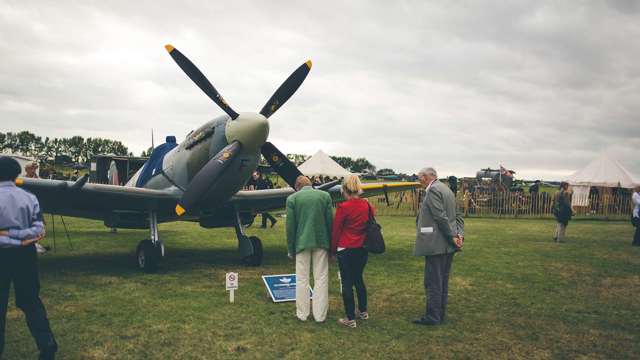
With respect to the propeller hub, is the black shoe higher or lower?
lower

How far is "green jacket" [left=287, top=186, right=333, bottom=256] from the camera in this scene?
562 centimetres

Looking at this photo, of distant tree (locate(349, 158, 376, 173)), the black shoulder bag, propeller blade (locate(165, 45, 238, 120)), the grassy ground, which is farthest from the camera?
distant tree (locate(349, 158, 376, 173))

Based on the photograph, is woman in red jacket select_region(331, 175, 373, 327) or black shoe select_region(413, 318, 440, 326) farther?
black shoe select_region(413, 318, 440, 326)

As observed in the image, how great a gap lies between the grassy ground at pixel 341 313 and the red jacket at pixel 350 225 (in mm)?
1073

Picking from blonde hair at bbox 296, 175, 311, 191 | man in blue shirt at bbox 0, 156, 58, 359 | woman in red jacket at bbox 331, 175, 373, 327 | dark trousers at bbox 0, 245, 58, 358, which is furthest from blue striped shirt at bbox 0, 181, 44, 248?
woman in red jacket at bbox 331, 175, 373, 327

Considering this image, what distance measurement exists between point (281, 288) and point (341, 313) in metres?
1.19

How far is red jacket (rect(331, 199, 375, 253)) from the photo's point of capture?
17.9 ft

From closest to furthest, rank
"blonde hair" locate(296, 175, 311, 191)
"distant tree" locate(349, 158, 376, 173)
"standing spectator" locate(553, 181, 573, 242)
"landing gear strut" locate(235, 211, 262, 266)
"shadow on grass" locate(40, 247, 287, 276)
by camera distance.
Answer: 1. "blonde hair" locate(296, 175, 311, 191)
2. "shadow on grass" locate(40, 247, 287, 276)
3. "landing gear strut" locate(235, 211, 262, 266)
4. "standing spectator" locate(553, 181, 573, 242)
5. "distant tree" locate(349, 158, 376, 173)

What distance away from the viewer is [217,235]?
15.8 m

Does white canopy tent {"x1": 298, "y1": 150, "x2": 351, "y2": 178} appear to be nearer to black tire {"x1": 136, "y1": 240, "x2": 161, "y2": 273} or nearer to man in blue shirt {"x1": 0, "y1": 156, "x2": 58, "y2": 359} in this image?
black tire {"x1": 136, "y1": 240, "x2": 161, "y2": 273}

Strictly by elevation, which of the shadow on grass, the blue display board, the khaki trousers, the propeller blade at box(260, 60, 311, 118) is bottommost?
the shadow on grass

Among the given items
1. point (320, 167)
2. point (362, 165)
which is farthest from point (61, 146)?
point (320, 167)

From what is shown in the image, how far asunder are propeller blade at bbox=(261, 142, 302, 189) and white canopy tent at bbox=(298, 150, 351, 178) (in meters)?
22.5

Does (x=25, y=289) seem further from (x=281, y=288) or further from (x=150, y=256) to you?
(x=150, y=256)
